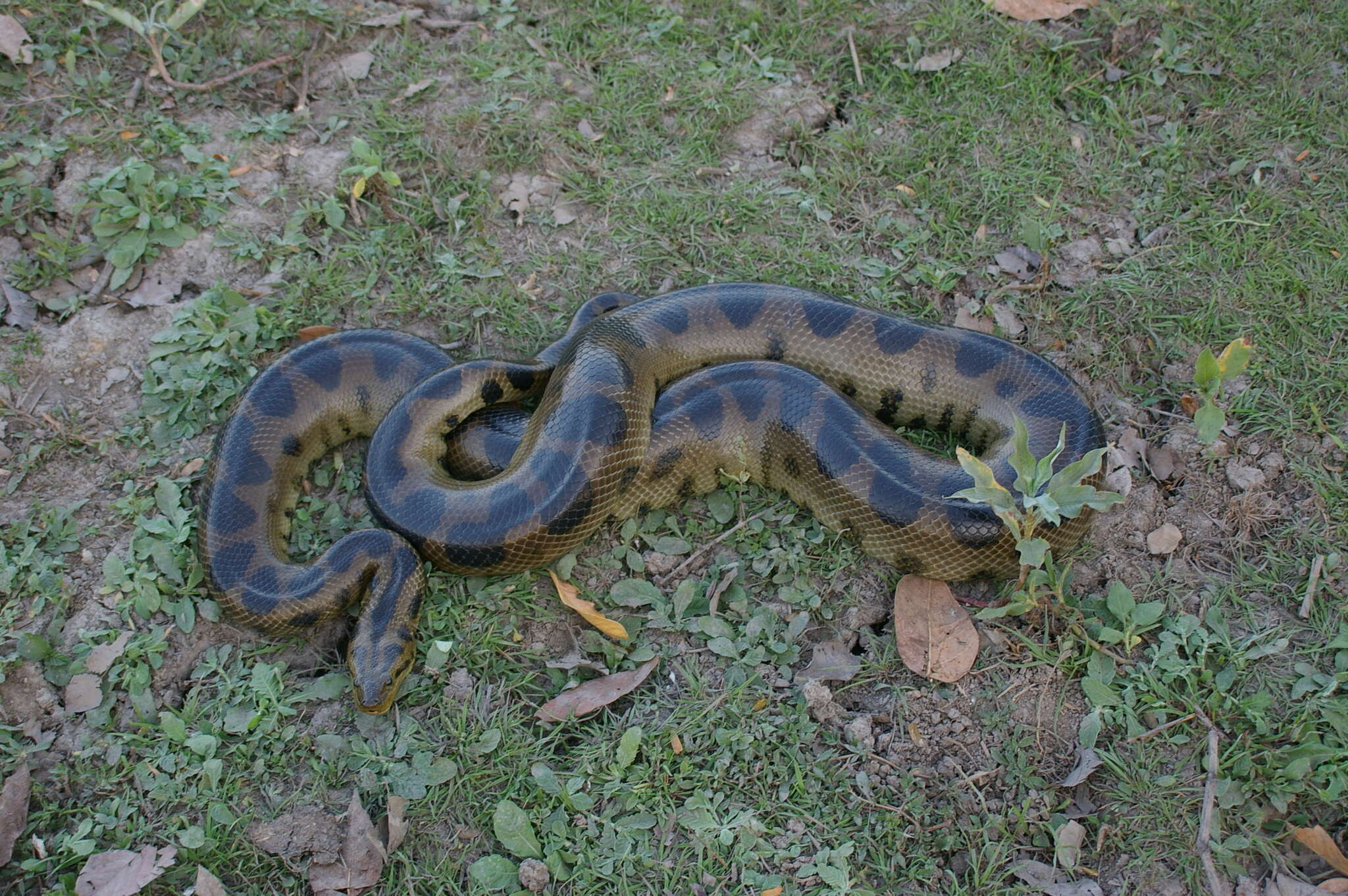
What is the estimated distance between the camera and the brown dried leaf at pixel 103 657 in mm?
4980

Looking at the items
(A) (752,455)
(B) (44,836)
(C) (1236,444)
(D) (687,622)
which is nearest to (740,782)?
(D) (687,622)

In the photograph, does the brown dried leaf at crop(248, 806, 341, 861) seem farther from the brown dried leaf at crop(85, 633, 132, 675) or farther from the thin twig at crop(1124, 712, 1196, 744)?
the thin twig at crop(1124, 712, 1196, 744)

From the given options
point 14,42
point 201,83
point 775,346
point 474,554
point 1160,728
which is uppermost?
point 14,42

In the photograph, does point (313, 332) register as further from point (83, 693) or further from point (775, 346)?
point (775, 346)

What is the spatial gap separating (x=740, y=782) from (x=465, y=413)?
110 inches

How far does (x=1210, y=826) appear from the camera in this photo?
4.38 meters

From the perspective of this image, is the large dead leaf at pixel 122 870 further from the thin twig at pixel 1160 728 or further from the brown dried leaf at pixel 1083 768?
the thin twig at pixel 1160 728

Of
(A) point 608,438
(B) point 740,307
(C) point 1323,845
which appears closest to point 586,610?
(A) point 608,438

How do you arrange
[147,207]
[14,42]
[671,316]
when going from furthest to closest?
[14,42] < [147,207] < [671,316]

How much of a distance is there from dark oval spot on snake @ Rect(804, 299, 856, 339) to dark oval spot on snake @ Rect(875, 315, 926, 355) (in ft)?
0.67

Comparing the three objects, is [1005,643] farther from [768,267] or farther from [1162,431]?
[768,267]

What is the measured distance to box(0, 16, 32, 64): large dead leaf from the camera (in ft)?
22.9

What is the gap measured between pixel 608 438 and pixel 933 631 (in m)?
2.13

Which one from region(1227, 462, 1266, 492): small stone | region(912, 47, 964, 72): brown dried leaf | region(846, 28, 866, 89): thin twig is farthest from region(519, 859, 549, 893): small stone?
region(912, 47, 964, 72): brown dried leaf
